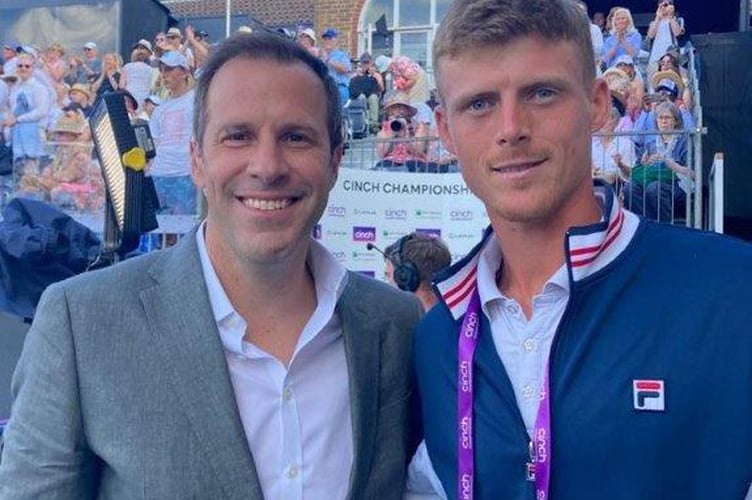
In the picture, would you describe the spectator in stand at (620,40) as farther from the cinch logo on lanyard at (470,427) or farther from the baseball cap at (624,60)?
the cinch logo on lanyard at (470,427)

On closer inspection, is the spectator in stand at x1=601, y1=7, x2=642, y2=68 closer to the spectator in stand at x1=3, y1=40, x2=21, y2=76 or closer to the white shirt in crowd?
the white shirt in crowd

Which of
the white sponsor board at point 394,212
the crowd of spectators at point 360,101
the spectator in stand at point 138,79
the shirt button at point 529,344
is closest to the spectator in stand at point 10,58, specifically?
the crowd of spectators at point 360,101

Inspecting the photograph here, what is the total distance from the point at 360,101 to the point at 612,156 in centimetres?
402

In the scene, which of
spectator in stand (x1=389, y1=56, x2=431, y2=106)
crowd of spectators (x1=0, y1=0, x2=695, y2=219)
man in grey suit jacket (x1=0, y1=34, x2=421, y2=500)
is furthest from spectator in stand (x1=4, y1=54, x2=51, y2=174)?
man in grey suit jacket (x1=0, y1=34, x2=421, y2=500)

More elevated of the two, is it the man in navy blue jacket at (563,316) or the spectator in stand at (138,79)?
the spectator in stand at (138,79)

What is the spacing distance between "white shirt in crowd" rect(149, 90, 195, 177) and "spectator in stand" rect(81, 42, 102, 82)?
397 centimetres

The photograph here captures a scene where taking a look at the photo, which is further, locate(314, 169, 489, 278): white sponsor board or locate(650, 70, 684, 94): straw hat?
locate(650, 70, 684, 94): straw hat

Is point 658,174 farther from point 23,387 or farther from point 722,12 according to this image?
point 722,12

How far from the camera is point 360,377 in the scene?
82.0 inches

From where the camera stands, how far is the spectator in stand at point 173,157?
8.64 m

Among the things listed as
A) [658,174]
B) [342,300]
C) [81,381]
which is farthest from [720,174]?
[81,381]

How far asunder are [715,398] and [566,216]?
494mm

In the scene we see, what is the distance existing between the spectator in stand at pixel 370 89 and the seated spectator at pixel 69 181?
3138 mm

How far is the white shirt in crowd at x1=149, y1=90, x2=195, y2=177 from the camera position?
28.4 feet
